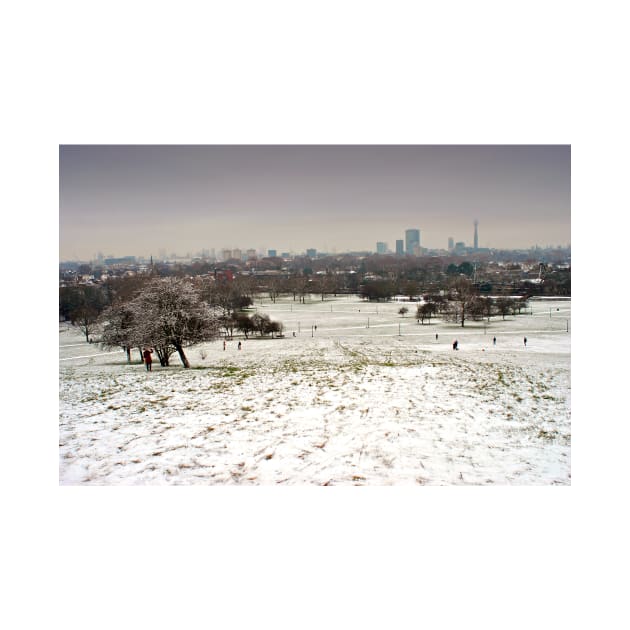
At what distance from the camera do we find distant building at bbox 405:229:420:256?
16.3 ft

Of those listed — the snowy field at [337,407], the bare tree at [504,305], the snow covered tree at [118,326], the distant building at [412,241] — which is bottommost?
the snowy field at [337,407]

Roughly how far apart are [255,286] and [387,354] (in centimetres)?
222

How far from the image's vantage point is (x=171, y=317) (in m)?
5.21

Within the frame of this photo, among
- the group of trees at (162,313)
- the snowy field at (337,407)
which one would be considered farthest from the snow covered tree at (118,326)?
the snowy field at (337,407)

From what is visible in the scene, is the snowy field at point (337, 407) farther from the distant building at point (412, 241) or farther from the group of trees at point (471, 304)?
the distant building at point (412, 241)

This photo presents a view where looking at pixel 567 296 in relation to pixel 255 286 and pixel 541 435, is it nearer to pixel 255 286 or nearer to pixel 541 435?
pixel 541 435

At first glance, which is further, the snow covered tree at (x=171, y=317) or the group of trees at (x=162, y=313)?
the snow covered tree at (x=171, y=317)

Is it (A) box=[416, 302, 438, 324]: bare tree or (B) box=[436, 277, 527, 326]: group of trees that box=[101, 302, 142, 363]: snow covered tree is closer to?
(A) box=[416, 302, 438, 324]: bare tree

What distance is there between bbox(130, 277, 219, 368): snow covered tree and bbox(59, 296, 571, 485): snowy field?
25 cm

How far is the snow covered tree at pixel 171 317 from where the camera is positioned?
5.02m

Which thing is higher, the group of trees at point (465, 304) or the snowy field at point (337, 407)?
the group of trees at point (465, 304)

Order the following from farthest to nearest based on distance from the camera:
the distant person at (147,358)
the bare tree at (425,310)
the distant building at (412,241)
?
the bare tree at (425,310) → the distant person at (147,358) → the distant building at (412,241)

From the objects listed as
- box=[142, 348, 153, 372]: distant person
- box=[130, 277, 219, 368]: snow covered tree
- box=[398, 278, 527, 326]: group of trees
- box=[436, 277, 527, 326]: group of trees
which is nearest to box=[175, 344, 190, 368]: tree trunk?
box=[130, 277, 219, 368]: snow covered tree

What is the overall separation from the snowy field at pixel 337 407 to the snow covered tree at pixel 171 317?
9.9 inches
